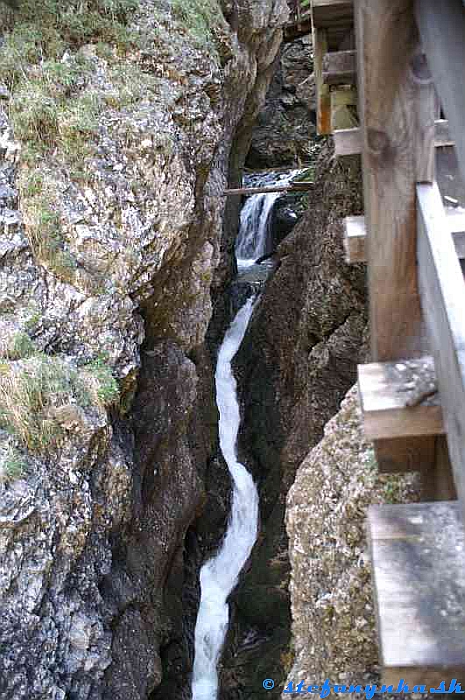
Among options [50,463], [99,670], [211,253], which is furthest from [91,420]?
[211,253]

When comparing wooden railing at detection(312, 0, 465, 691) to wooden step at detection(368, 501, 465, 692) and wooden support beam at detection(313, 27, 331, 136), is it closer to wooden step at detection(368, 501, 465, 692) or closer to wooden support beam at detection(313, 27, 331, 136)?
wooden step at detection(368, 501, 465, 692)

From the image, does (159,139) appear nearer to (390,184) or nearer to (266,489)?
(390,184)

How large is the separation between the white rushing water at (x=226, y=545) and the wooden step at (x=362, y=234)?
7283 mm

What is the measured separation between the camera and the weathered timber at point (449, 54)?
1077 mm

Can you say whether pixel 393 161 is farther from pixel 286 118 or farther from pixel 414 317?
pixel 286 118

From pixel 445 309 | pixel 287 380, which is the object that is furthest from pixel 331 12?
pixel 287 380

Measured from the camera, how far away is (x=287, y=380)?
10469 mm

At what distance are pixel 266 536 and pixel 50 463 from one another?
5225mm

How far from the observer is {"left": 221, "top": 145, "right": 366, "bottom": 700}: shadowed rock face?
8.00 metres

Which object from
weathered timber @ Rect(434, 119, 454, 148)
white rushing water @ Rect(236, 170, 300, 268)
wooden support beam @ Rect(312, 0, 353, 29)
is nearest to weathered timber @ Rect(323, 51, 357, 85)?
wooden support beam @ Rect(312, 0, 353, 29)

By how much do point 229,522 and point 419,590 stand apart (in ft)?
29.2

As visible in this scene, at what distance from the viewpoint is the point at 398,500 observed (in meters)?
2.99

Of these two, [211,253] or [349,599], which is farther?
[211,253]

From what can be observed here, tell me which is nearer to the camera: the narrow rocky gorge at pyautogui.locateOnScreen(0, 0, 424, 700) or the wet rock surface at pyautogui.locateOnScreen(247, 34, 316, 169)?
the narrow rocky gorge at pyautogui.locateOnScreen(0, 0, 424, 700)
